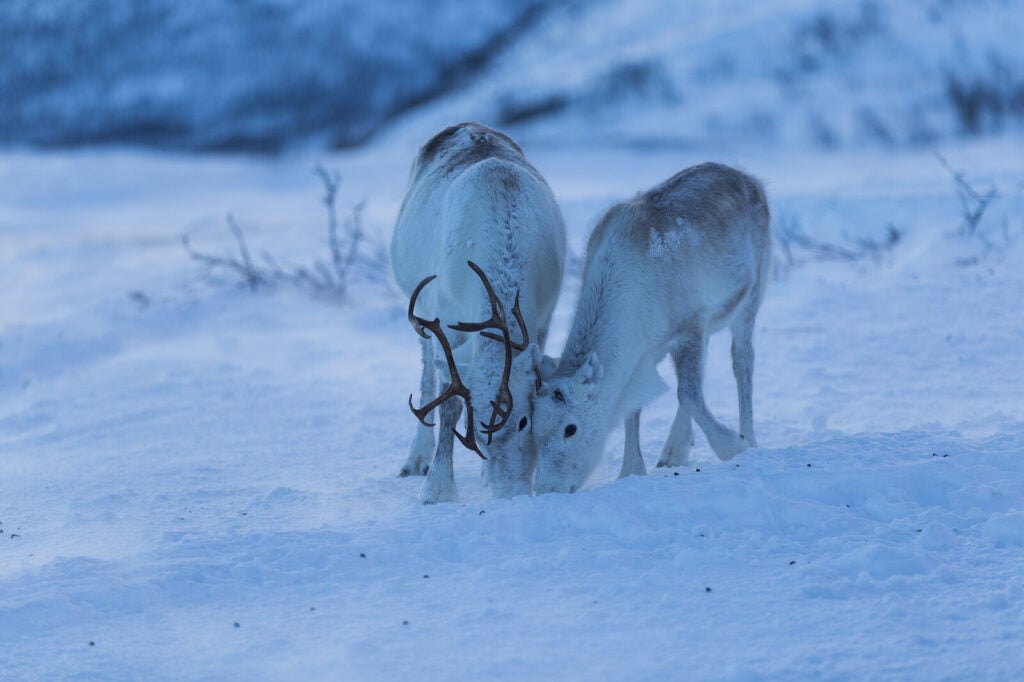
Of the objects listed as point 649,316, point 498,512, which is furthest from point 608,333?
point 498,512

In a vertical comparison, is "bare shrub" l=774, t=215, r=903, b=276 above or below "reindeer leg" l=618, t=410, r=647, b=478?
below

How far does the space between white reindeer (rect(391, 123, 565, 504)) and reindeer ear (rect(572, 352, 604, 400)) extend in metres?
0.21

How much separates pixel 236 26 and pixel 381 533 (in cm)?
2861

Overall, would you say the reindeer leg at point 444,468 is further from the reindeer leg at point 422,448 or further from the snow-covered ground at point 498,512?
the reindeer leg at point 422,448

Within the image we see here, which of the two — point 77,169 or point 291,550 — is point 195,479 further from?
point 77,169

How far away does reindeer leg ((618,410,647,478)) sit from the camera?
630 centimetres

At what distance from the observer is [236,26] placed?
102 feet

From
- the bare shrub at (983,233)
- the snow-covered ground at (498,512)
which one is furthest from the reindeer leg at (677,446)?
the bare shrub at (983,233)

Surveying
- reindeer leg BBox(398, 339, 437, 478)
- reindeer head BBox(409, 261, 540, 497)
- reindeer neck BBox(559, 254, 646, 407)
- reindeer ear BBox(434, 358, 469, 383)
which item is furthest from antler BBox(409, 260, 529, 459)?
reindeer leg BBox(398, 339, 437, 478)

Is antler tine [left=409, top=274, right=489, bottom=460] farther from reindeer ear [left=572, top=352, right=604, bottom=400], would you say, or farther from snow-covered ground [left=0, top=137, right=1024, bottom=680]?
reindeer ear [left=572, top=352, right=604, bottom=400]

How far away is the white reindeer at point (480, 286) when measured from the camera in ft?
18.0

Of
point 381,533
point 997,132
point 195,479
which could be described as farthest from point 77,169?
point 381,533

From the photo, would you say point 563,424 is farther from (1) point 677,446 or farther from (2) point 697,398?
(1) point 677,446

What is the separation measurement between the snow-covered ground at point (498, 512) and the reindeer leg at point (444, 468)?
0.50ft
